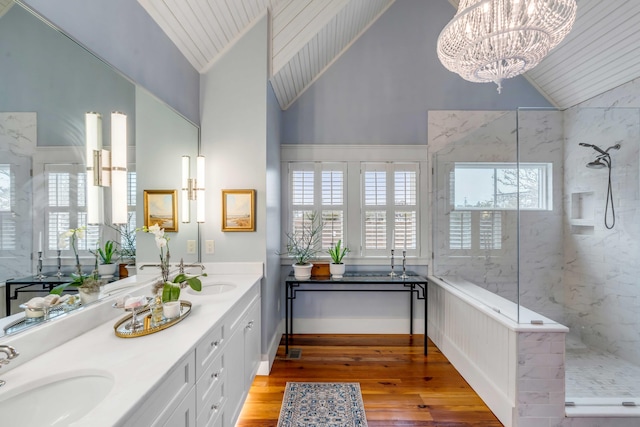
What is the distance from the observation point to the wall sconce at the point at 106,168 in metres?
1.35

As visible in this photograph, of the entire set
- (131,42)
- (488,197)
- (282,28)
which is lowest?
(488,197)

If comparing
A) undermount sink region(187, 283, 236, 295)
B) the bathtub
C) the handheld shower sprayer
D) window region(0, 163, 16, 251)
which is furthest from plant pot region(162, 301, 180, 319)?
the handheld shower sprayer

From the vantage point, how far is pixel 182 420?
115cm

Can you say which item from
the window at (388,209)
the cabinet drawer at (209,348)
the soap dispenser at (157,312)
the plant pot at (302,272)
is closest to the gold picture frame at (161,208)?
the soap dispenser at (157,312)

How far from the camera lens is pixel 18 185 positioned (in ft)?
3.35

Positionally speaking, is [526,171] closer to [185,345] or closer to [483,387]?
[483,387]

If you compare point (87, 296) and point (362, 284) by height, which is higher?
point (87, 296)

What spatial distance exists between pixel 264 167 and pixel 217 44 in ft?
3.57

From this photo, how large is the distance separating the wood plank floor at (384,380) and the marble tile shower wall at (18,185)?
5.40 feet

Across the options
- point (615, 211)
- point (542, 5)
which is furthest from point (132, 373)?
point (615, 211)

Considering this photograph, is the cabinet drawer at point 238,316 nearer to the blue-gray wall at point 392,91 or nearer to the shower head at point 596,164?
the blue-gray wall at point 392,91

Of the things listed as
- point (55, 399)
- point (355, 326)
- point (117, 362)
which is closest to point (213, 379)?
point (117, 362)

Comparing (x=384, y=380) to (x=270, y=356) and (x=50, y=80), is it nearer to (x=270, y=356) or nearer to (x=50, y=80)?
(x=270, y=356)

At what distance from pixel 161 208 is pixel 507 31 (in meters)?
2.45
